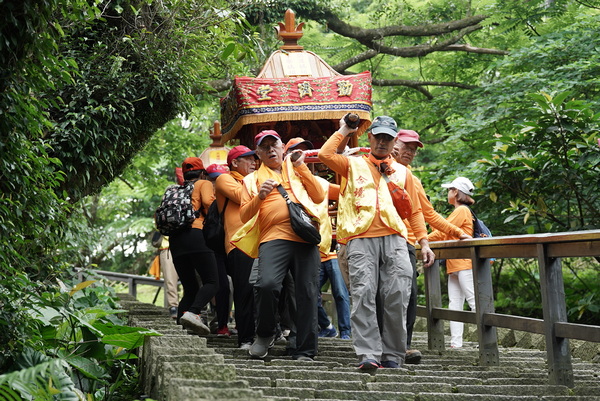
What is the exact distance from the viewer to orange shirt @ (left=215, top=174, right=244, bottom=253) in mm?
6865

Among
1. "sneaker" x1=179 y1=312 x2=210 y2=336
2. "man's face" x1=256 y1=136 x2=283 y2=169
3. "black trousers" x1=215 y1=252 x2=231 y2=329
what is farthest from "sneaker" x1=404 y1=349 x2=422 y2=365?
"black trousers" x1=215 y1=252 x2=231 y2=329

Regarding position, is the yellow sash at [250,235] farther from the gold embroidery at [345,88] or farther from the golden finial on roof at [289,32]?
the golden finial on roof at [289,32]

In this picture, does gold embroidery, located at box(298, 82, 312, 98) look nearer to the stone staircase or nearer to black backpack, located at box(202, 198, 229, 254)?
black backpack, located at box(202, 198, 229, 254)

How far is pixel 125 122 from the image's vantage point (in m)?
8.88

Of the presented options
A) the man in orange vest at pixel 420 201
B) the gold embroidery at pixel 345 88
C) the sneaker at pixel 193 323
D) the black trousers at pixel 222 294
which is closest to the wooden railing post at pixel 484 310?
the man in orange vest at pixel 420 201

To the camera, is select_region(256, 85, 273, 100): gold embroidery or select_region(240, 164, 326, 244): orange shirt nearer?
select_region(240, 164, 326, 244): orange shirt

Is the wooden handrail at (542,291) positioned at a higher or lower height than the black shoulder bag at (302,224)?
lower

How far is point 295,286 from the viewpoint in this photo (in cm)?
599

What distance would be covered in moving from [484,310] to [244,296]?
208 cm

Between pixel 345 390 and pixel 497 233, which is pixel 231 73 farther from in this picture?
pixel 345 390

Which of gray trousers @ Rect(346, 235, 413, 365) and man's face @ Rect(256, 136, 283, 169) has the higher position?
man's face @ Rect(256, 136, 283, 169)

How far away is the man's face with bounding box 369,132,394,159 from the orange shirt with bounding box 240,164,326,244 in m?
0.58

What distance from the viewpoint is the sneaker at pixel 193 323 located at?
700 centimetres

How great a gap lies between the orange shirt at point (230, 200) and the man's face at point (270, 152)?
620mm
